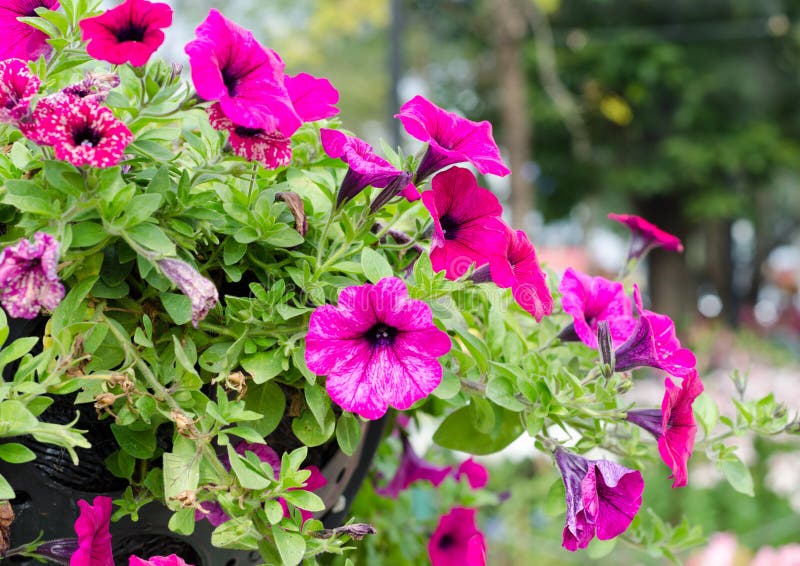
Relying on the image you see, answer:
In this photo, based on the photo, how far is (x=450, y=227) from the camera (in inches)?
22.3

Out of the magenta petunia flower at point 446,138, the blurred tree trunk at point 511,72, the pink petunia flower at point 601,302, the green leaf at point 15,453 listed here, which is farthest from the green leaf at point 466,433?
the blurred tree trunk at point 511,72

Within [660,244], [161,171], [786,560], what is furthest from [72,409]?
[786,560]

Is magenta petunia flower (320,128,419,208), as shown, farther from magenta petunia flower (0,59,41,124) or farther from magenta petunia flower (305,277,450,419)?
magenta petunia flower (0,59,41,124)

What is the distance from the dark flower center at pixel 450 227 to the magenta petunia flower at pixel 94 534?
28 centimetres

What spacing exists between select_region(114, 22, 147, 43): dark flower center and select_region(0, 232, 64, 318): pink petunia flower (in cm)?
15

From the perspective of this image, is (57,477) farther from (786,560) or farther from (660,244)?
(786,560)

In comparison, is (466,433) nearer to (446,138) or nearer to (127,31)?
(446,138)

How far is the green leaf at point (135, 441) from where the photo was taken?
0.53 metres

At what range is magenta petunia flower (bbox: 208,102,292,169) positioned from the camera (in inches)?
19.8

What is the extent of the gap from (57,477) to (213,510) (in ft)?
0.34

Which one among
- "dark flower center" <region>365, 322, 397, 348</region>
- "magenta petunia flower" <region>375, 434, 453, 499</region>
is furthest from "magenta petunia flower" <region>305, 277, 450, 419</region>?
"magenta petunia flower" <region>375, 434, 453, 499</region>

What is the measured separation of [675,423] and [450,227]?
207 millimetres

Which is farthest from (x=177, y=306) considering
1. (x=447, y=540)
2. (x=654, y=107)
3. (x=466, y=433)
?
(x=654, y=107)

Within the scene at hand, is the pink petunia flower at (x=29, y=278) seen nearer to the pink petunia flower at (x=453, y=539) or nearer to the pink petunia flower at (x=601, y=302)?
the pink petunia flower at (x=601, y=302)
